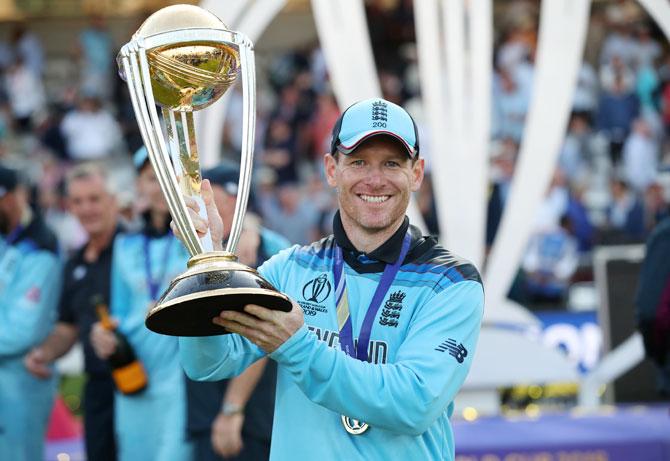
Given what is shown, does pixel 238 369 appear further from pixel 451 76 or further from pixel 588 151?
pixel 588 151

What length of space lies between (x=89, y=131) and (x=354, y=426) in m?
15.5

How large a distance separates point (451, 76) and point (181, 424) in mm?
3809

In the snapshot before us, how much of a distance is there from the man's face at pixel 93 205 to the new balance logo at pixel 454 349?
12.2 feet

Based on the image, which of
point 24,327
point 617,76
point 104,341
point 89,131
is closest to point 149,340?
point 104,341

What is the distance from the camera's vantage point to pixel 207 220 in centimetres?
303

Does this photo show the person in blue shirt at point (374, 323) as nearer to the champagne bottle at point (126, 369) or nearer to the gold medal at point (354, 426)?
the gold medal at point (354, 426)

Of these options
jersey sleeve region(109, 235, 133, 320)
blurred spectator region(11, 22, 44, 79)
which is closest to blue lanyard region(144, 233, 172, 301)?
jersey sleeve region(109, 235, 133, 320)

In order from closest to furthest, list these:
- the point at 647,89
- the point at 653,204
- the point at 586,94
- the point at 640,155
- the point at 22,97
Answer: the point at 653,204, the point at 640,155, the point at 647,89, the point at 586,94, the point at 22,97

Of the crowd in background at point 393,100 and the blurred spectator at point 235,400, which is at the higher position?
the crowd in background at point 393,100

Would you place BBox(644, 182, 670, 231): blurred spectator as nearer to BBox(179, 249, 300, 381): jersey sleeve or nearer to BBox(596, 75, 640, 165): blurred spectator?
BBox(596, 75, 640, 165): blurred spectator

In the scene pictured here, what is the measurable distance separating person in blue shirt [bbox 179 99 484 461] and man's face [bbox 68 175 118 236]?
3.41 metres

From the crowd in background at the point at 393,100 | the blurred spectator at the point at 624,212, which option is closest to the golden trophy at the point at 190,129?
the crowd in background at the point at 393,100

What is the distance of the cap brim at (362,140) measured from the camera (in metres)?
3.05

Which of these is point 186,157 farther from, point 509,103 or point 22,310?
point 509,103
